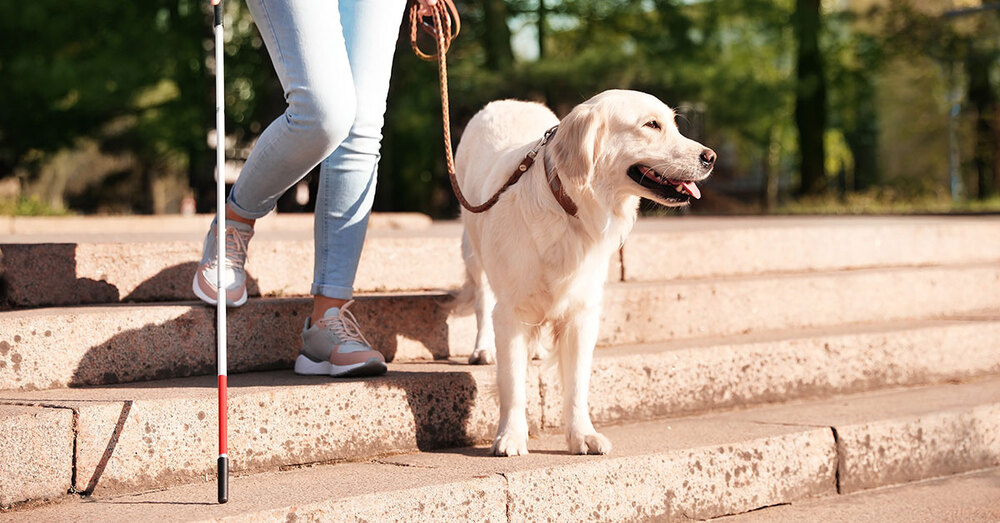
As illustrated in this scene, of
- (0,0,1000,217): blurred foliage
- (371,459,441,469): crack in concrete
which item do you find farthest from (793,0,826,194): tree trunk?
(371,459,441,469): crack in concrete

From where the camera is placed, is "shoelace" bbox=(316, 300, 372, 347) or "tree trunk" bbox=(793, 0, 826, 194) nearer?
"shoelace" bbox=(316, 300, 372, 347)

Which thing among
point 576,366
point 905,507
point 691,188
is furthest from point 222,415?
point 905,507

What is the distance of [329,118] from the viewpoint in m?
3.73

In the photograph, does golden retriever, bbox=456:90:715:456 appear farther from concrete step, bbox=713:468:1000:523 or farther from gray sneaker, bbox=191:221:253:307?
gray sneaker, bbox=191:221:253:307

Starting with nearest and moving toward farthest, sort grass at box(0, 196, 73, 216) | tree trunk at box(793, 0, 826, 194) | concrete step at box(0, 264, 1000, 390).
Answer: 1. concrete step at box(0, 264, 1000, 390)
2. grass at box(0, 196, 73, 216)
3. tree trunk at box(793, 0, 826, 194)

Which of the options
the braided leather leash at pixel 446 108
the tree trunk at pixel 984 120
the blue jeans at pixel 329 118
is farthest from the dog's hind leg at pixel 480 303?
the tree trunk at pixel 984 120

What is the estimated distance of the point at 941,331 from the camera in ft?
19.0

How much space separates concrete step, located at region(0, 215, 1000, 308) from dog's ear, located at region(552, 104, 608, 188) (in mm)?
1729

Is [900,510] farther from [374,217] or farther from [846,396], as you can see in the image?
[374,217]

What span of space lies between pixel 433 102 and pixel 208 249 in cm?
1755

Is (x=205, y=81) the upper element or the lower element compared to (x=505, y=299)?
upper

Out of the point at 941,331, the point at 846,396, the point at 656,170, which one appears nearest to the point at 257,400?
the point at 656,170

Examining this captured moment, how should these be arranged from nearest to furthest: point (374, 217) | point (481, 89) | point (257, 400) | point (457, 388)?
1. point (257, 400)
2. point (457, 388)
3. point (374, 217)
4. point (481, 89)

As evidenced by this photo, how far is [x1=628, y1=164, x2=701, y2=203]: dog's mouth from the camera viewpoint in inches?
151
